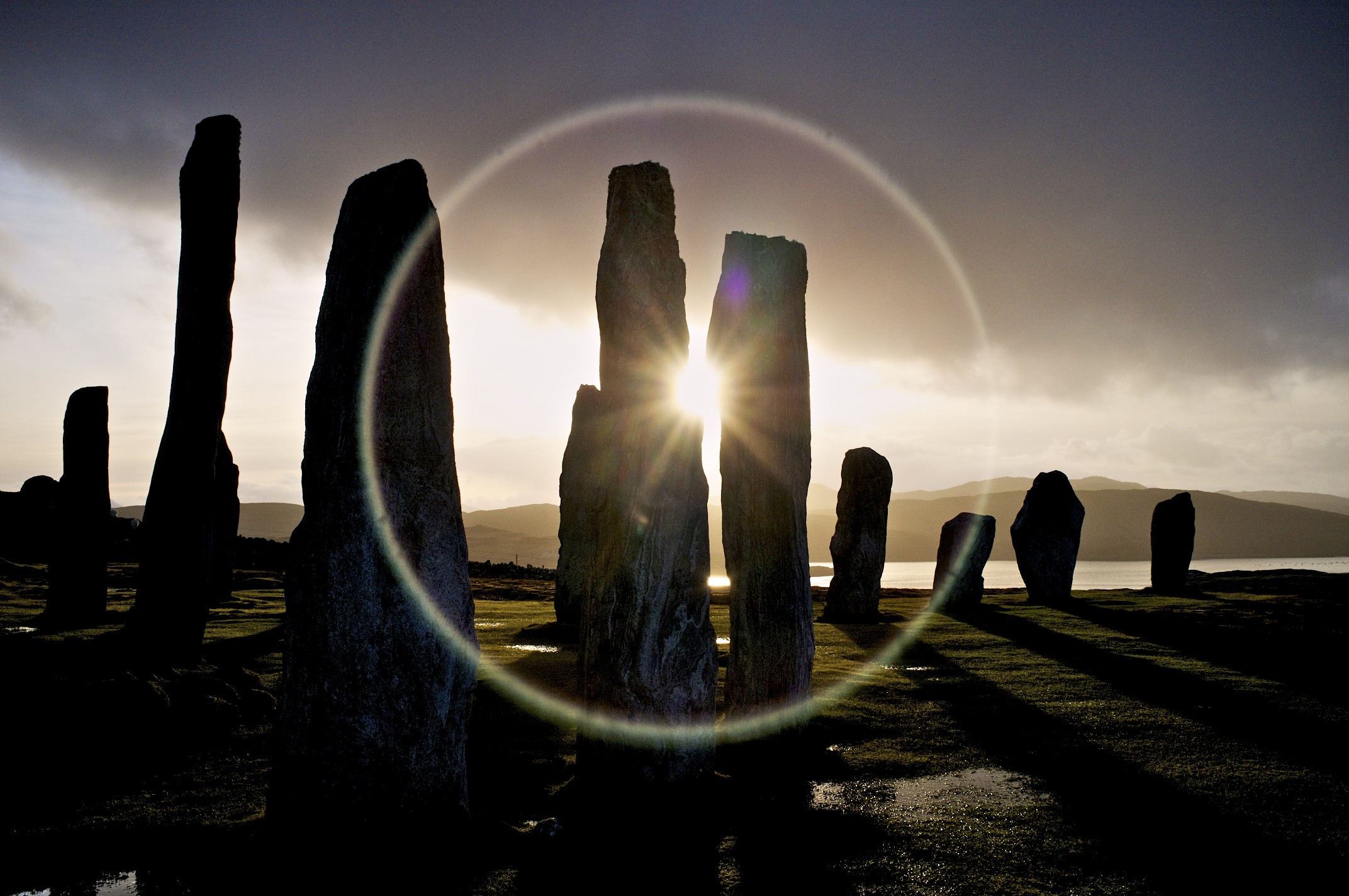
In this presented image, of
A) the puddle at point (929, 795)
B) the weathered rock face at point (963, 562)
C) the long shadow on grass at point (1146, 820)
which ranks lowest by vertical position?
the puddle at point (929, 795)

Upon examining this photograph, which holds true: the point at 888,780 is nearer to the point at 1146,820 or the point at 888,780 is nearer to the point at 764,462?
the point at 1146,820

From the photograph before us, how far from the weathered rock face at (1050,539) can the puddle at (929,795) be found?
1505 cm

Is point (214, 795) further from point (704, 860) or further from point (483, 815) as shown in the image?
point (704, 860)

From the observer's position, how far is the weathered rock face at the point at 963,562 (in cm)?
1917

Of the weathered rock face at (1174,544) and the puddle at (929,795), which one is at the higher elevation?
the weathered rock face at (1174,544)

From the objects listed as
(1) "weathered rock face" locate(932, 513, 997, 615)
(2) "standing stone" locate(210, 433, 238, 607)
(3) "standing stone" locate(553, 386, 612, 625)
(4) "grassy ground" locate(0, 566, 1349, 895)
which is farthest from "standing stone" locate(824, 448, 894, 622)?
(2) "standing stone" locate(210, 433, 238, 607)

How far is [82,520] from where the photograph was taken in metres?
12.6

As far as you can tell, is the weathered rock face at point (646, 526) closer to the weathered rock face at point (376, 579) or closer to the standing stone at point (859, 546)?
the weathered rock face at point (376, 579)

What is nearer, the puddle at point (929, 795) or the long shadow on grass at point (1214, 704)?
the puddle at point (929, 795)

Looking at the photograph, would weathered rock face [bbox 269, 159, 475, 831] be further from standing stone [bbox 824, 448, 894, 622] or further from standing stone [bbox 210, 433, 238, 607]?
standing stone [bbox 824, 448, 894, 622]

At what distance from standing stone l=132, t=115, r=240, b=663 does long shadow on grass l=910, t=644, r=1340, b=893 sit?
8.94 m

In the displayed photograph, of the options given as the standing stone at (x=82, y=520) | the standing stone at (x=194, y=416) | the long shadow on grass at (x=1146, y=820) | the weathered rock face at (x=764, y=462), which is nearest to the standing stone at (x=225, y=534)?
the standing stone at (x=82, y=520)

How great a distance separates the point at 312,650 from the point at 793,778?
3718 millimetres

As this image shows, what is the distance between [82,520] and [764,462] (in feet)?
38.6
